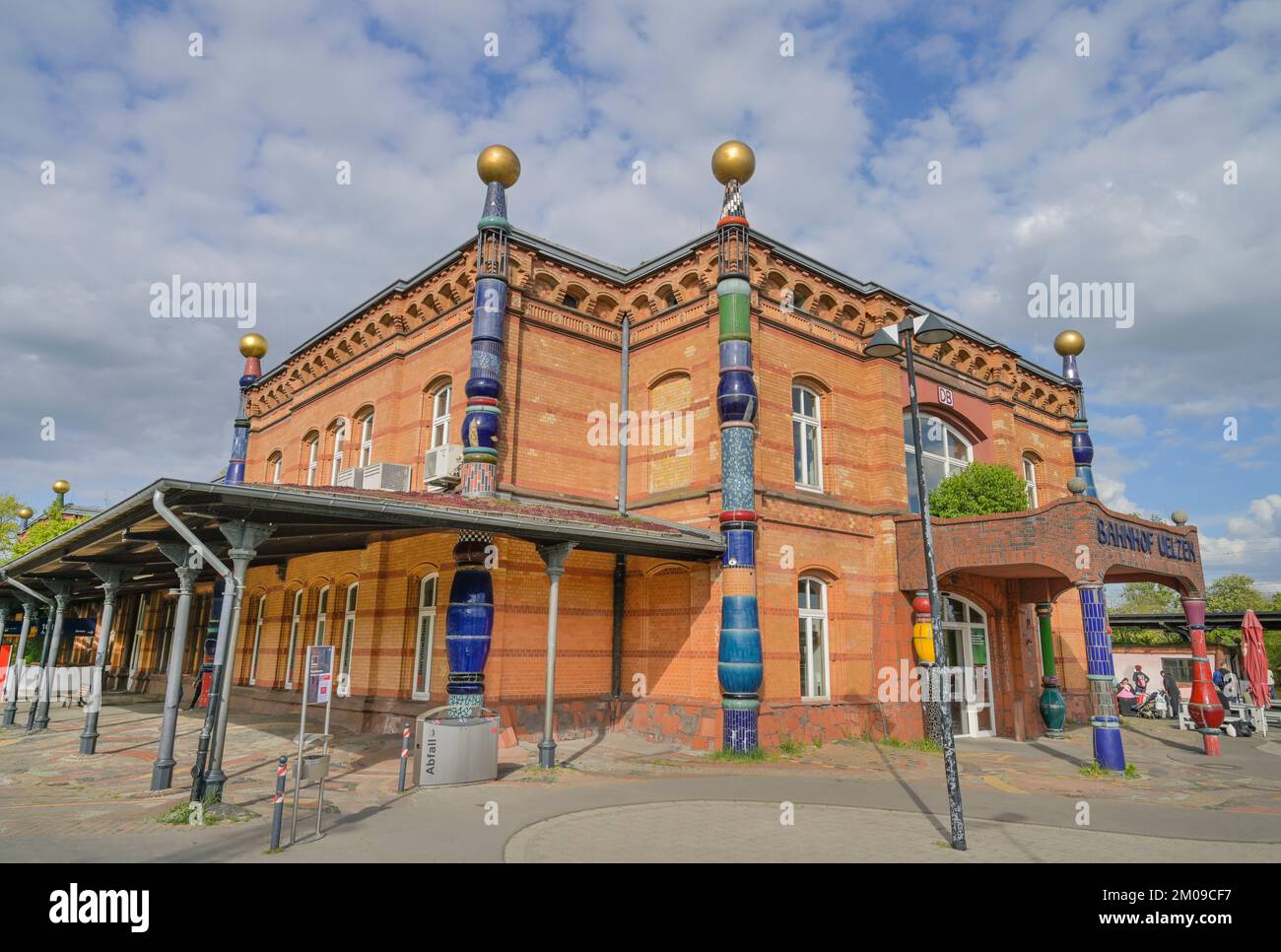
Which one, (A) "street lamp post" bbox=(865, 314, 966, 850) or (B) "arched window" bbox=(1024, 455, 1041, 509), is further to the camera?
(B) "arched window" bbox=(1024, 455, 1041, 509)

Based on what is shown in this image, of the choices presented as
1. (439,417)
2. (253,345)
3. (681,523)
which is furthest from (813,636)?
(253,345)

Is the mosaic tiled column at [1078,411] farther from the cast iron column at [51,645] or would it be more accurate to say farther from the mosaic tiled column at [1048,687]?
the cast iron column at [51,645]

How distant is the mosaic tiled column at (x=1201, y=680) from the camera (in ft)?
49.5

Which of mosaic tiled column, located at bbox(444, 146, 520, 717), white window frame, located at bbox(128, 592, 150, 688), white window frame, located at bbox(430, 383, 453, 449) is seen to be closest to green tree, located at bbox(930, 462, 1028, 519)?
mosaic tiled column, located at bbox(444, 146, 520, 717)

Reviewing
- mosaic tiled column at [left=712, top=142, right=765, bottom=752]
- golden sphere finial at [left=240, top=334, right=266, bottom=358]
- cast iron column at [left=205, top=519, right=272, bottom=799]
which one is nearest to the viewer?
cast iron column at [left=205, top=519, right=272, bottom=799]

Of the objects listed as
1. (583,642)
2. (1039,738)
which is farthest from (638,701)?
(1039,738)

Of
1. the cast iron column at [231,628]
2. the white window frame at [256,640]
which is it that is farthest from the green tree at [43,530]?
the cast iron column at [231,628]

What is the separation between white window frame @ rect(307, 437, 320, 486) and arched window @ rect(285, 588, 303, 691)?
3.27m

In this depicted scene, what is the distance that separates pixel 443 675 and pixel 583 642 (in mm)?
2668

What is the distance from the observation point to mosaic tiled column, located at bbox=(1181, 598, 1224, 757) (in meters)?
15.1

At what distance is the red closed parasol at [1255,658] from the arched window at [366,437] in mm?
20798

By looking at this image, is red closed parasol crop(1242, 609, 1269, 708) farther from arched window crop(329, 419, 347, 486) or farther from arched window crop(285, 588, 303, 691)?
arched window crop(285, 588, 303, 691)

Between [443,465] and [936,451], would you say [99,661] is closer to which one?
[443,465]
